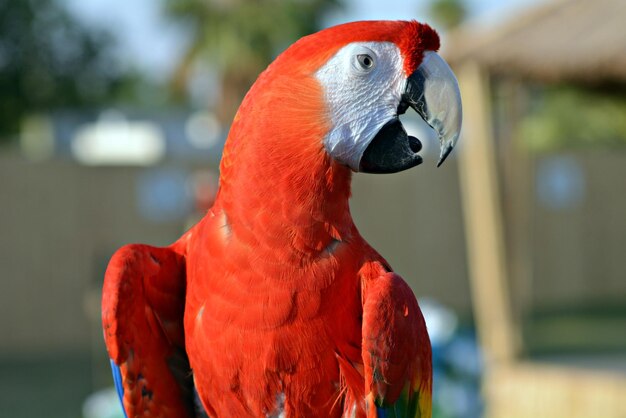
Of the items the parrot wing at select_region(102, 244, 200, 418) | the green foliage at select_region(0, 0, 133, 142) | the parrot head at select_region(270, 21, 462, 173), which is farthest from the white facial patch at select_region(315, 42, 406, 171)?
the green foliage at select_region(0, 0, 133, 142)

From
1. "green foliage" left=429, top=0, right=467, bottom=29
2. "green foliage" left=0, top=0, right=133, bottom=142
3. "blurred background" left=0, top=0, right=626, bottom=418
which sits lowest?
"blurred background" left=0, top=0, right=626, bottom=418

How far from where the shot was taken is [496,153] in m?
5.07

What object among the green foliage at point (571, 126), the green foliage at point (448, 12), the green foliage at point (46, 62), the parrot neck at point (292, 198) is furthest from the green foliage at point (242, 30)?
the green foliage at point (448, 12)

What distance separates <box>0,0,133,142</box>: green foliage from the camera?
14039 millimetres

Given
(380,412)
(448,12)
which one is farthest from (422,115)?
(448,12)

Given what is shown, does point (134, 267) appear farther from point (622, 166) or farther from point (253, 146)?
point (622, 166)

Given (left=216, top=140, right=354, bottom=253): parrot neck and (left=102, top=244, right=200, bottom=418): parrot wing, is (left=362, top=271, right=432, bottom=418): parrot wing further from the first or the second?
(left=102, top=244, right=200, bottom=418): parrot wing

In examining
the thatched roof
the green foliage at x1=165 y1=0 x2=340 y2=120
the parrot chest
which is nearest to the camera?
the parrot chest

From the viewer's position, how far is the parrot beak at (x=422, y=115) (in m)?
1.47

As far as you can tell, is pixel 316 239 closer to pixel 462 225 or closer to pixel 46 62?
pixel 462 225

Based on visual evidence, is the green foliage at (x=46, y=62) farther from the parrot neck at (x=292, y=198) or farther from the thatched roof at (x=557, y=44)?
the parrot neck at (x=292, y=198)

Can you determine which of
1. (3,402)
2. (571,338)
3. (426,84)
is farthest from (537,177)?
(426,84)

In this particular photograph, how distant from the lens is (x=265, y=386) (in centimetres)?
147

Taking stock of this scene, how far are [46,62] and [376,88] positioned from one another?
14.1 m
